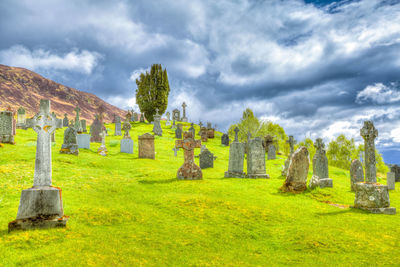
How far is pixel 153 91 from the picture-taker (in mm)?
65438

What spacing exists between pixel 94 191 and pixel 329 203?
10.2 m

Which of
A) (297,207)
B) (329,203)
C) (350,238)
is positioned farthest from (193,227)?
(329,203)

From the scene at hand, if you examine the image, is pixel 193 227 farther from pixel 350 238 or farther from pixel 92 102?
pixel 92 102

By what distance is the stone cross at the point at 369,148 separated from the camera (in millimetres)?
10250

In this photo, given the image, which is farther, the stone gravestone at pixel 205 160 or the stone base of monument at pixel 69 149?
the stone gravestone at pixel 205 160

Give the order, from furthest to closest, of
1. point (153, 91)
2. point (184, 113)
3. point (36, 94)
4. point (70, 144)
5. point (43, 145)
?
point (36, 94)
point (184, 113)
point (153, 91)
point (70, 144)
point (43, 145)

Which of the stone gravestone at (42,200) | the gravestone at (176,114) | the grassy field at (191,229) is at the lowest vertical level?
the grassy field at (191,229)

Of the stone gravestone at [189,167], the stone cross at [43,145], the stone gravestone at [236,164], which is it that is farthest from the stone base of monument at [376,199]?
the stone cross at [43,145]

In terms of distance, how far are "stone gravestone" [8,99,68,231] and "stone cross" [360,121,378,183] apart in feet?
35.2

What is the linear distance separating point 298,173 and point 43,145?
10.7 meters

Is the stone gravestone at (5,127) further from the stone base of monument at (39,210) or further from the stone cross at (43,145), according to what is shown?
the stone base of monument at (39,210)

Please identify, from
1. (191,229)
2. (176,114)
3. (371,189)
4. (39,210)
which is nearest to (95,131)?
(39,210)

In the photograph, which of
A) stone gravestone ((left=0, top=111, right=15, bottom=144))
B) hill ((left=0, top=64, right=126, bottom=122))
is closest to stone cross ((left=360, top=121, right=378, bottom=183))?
stone gravestone ((left=0, top=111, right=15, bottom=144))

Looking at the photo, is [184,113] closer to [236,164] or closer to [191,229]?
[236,164]
